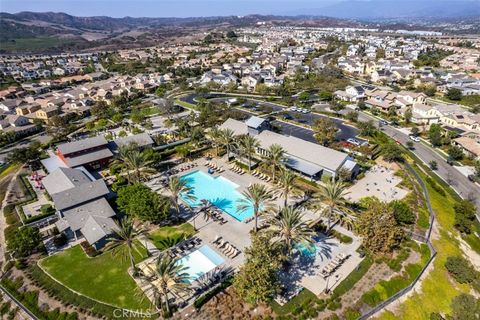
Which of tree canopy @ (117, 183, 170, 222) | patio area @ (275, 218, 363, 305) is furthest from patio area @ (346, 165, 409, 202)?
tree canopy @ (117, 183, 170, 222)

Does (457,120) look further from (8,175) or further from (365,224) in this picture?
(8,175)

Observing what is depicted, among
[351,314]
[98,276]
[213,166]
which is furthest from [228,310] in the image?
[213,166]

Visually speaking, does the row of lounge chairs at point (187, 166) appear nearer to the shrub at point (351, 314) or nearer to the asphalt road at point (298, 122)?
the asphalt road at point (298, 122)

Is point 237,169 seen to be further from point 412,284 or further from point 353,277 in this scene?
point 412,284

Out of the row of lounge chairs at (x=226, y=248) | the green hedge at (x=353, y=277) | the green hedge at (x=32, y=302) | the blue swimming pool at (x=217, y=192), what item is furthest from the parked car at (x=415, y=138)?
the green hedge at (x=32, y=302)

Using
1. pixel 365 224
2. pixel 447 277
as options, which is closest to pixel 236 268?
pixel 365 224

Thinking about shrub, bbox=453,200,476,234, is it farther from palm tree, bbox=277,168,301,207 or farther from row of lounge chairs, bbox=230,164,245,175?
row of lounge chairs, bbox=230,164,245,175
